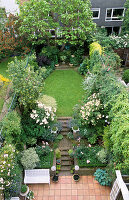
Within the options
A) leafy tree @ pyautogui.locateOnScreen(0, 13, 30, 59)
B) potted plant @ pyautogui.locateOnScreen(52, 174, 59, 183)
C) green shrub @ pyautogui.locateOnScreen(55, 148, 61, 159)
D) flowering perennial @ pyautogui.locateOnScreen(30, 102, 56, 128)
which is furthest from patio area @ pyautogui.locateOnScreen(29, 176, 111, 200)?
leafy tree @ pyautogui.locateOnScreen(0, 13, 30, 59)

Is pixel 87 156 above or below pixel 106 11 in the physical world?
below

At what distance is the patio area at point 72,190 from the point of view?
789 cm

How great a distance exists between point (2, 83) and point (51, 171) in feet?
18.9

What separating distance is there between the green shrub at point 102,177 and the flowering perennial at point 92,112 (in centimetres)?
243

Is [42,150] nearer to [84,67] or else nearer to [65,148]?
A: [65,148]

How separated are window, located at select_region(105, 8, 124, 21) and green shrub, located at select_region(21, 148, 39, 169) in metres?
15.2

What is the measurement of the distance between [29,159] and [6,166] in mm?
1913

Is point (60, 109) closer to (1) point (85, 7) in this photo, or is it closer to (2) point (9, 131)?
(2) point (9, 131)

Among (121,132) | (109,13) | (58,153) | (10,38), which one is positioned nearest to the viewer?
(121,132)

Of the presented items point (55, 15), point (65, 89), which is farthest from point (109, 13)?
point (65, 89)

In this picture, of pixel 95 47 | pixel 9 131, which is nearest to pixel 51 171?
pixel 9 131

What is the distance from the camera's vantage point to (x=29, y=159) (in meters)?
8.22

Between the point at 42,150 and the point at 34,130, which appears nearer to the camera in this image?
the point at 42,150

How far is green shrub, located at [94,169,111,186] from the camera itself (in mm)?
8094
